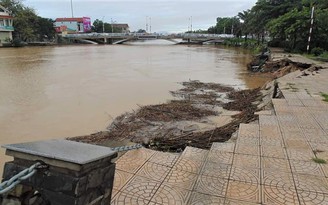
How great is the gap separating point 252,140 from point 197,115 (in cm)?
320

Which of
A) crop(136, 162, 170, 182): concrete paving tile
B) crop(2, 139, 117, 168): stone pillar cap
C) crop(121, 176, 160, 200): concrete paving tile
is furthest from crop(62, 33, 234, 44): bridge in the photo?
crop(2, 139, 117, 168): stone pillar cap

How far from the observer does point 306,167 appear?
2.77m

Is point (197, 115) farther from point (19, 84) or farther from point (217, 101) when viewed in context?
point (19, 84)

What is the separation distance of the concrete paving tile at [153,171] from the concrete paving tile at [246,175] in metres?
0.63

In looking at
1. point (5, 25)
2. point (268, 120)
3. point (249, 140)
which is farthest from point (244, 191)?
point (5, 25)

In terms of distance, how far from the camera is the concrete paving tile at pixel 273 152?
10.0 ft

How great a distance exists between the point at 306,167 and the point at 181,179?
4.25 ft

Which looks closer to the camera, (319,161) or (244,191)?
(244,191)

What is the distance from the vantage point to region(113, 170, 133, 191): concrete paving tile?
7.87ft

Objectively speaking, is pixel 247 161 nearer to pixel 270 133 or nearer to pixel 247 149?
pixel 247 149

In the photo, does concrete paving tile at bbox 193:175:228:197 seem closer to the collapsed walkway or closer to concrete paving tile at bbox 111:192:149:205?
the collapsed walkway

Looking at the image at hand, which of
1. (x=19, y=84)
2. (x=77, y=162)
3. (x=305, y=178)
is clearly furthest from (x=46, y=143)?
(x=19, y=84)

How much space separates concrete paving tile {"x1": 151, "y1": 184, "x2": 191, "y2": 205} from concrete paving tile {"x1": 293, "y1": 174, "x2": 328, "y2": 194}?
3.26ft

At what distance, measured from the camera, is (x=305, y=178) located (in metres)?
2.54
